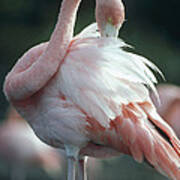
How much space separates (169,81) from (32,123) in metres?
5.86

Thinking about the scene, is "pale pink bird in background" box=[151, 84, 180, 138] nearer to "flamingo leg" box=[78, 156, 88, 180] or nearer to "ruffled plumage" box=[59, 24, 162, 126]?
"flamingo leg" box=[78, 156, 88, 180]

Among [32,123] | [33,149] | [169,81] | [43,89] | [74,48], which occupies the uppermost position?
[74,48]

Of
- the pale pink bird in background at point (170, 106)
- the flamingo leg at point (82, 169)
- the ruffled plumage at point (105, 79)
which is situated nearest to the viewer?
the ruffled plumage at point (105, 79)

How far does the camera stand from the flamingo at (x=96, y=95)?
226cm

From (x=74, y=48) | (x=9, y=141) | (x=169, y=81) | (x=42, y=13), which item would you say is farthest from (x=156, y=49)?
(x=74, y=48)

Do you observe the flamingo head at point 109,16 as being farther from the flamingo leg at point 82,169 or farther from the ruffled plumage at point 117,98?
the flamingo leg at point 82,169

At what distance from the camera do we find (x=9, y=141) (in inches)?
210

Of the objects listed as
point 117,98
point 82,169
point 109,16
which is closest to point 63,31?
point 109,16

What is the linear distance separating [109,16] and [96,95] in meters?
0.31

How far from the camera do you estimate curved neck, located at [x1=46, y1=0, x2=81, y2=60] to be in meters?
2.35

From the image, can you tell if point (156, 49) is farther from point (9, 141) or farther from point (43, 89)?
point (43, 89)

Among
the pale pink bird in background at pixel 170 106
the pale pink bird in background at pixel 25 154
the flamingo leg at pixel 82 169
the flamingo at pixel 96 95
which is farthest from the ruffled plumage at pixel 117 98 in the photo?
the pale pink bird in background at pixel 25 154

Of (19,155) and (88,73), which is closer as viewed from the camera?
(88,73)

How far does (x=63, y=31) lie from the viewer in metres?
2.38
